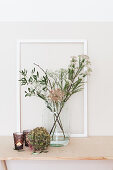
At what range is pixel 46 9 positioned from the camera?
1.52m

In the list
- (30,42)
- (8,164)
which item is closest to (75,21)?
(30,42)

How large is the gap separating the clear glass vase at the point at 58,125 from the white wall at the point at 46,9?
664mm

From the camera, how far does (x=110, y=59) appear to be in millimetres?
1522

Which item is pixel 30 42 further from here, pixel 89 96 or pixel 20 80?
pixel 89 96

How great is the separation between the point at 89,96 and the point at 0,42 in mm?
724

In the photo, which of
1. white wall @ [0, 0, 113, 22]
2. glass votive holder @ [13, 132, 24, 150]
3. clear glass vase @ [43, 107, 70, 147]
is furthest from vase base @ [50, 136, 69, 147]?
white wall @ [0, 0, 113, 22]

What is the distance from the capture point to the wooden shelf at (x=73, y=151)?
1138mm

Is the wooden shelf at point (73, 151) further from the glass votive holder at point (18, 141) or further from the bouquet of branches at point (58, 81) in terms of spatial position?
the bouquet of branches at point (58, 81)

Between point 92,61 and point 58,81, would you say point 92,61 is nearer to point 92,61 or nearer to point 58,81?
point 92,61

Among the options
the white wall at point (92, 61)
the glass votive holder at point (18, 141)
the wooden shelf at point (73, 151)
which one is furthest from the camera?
the white wall at point (92, 61)

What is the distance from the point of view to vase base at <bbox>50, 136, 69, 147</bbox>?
4.35 ft

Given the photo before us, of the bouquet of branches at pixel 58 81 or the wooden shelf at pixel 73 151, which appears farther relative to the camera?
the bouquet of branches at pixel 58 81

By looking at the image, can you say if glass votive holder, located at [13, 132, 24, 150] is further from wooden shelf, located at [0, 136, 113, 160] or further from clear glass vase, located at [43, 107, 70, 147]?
clear glass vase, located at [43, 107, 70, 147]

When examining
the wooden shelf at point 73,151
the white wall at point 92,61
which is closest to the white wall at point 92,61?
the white wall at point 92,61
